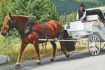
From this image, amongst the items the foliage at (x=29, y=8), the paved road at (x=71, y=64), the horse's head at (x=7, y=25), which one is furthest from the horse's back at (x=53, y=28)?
the foliage at (x=29, y=8)

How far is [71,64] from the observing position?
48.8 ft

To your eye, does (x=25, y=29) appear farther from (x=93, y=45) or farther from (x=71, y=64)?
(x=93, y=45)

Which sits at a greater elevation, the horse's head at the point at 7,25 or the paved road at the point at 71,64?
the horse's head at the point at 7,25

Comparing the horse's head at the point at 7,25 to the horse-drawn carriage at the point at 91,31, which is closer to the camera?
the horse's head at the point at 7,25

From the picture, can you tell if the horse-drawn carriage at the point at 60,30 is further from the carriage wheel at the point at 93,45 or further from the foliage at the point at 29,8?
the foliage at the point at 29,8

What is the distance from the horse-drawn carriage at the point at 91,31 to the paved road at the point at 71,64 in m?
0.47

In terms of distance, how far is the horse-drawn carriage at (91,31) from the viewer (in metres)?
17.1

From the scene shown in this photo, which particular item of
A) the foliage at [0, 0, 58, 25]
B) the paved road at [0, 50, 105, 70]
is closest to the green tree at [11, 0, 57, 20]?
the foliage at [0, 0, 58, 25]

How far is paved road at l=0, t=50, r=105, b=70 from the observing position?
1402 cm

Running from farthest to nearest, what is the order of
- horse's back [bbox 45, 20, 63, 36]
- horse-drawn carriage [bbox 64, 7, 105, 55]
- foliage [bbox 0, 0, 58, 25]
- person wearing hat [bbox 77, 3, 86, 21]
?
foliage [bbox 0, 0, 58, 25] → person wearing hat [bbox 77, 3, 86, 21] → horse-drawn carriage [bbox 64, 7, 105, 55] → horse's back [bbox 45, 20, 63, 36]

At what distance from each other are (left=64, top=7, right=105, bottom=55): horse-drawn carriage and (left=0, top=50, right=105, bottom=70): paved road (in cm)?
47

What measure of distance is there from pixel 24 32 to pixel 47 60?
1.92 meters

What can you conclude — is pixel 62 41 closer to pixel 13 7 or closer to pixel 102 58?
pixel 102 58

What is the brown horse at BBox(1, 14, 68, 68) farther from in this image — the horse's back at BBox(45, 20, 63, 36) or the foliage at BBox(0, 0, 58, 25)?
the foliage at BBox(0, 0, 58, 25)
